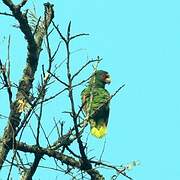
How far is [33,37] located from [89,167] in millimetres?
1313

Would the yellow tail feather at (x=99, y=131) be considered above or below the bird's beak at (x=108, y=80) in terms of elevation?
below

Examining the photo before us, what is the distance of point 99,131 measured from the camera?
7.61 meters

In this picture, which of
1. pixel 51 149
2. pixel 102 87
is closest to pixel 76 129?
pixel 51 149

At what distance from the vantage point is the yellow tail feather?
24.0 ft

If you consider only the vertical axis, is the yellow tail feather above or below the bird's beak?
below

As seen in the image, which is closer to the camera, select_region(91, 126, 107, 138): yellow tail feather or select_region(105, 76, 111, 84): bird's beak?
select_region(91, 126, 107, 138): yellow tail feather

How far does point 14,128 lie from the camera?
4.80 meters

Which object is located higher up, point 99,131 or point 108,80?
point 108,80

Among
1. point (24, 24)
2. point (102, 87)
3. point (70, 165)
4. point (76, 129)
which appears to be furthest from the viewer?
point (102, 87)

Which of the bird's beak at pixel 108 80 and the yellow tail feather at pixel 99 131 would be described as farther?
the bird's beak at pixel 108 80

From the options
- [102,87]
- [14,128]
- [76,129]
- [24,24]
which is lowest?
→ [76,129]

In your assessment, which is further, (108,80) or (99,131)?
(108,80)

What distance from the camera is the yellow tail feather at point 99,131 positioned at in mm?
7327

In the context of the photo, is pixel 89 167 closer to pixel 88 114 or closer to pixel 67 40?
pixel 88 114
